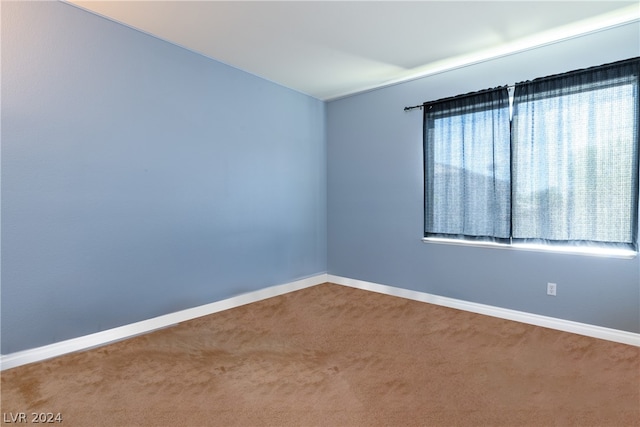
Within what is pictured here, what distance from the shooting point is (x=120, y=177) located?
266 centimetres

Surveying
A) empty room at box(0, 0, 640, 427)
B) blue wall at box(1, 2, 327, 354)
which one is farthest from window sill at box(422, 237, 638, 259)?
blue wall at box(1, 2, 327, 354)

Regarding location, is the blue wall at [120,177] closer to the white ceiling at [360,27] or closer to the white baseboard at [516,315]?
the white ceiling at [360,27]

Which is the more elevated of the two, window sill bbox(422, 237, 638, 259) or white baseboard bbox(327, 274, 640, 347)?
window sill bbox(422, 237, 638, 259)

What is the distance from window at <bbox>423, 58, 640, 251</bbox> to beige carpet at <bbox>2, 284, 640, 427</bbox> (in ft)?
2.96

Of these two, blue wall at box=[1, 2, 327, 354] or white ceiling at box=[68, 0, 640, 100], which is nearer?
blue wall at box=[1, 2, 327, 354]

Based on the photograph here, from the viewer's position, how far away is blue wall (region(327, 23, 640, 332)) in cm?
267

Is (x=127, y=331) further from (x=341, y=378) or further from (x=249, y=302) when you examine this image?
(x=341, y=378)

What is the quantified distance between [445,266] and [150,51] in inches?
137

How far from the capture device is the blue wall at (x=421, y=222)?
8.75 ft

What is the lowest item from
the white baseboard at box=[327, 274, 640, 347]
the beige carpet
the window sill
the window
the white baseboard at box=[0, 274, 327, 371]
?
the beige carpet

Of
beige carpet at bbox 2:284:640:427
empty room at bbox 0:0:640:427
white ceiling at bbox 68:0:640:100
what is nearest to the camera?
beige carpet at bbox 2:284:640:427

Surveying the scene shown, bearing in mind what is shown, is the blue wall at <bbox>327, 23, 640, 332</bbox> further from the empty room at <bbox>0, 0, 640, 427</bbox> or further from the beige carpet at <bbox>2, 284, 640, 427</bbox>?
the beige carpet at <bbox>2, 284, 640, 427</bbox>

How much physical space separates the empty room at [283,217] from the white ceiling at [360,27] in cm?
2

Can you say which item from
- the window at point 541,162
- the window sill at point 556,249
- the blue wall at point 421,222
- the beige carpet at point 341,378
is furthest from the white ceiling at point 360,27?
the beige carpet at point 341,378
